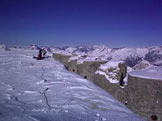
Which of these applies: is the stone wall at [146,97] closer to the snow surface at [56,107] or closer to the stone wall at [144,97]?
the stone wall at [144,97]

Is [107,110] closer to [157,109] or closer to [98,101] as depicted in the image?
[98,101]

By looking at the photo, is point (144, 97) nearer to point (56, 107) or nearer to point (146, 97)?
point (146, 97)

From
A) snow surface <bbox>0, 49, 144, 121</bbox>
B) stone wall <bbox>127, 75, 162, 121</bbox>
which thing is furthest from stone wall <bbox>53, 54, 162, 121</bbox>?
snow surface <bbox>0, 49, 144, 121</bbox>

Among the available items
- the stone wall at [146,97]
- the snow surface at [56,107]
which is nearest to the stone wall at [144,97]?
the stone wall at [146,97]

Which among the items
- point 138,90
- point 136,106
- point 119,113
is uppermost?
point 119,113

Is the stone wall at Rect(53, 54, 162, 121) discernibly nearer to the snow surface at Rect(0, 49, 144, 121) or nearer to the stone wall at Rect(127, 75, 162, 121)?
the stone wall at Rect(127, 75, 162, 121)

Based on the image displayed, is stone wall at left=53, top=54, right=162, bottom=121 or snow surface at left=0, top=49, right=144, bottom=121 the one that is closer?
snow surface at left=0, top=49, right=144, bottom=121

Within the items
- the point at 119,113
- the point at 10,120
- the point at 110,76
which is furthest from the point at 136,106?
the point at 10,120

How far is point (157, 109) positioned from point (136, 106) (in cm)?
70

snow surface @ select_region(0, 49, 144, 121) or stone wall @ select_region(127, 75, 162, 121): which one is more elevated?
snow surface @ select_region(0, 49, 144, 121)

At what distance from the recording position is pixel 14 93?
3107 millimetres

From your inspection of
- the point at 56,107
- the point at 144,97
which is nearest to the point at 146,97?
the point at 144,97

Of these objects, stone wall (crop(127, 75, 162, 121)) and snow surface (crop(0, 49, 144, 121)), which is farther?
stone wall (crop(127, 75, 162, 121))

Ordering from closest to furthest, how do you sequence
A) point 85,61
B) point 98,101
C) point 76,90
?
1. point 98,101
2. point 76,90
3. point 85,61
